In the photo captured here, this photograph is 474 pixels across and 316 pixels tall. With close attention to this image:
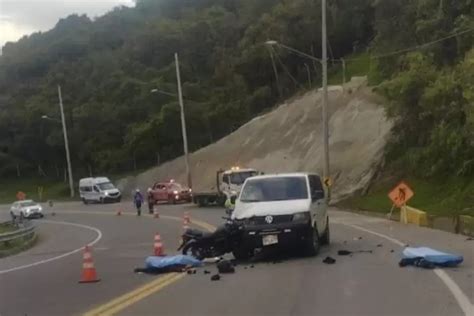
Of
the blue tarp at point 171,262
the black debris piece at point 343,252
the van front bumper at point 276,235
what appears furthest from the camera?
the black debris piece at point 343,252

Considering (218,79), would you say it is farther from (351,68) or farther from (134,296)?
(134,296)

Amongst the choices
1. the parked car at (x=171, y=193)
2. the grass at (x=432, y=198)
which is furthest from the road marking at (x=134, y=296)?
the parked car at (x=171, y=193)

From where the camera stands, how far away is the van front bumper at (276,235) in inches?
704

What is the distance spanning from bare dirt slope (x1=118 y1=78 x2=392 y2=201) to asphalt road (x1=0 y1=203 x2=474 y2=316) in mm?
28882

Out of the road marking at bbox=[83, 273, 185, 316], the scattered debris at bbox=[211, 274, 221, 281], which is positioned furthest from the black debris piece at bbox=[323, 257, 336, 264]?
the road marking at bbox=[83, 273, 185, 316]

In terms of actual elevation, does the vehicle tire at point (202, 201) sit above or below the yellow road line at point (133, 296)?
below

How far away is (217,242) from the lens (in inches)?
721

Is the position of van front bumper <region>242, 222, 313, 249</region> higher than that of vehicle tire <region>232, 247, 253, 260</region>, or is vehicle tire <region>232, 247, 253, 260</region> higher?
van front bumper <region>242, 222, 313, 249</region>

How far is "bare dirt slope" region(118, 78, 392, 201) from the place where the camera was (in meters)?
53.6

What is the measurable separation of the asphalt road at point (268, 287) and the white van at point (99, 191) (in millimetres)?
46290

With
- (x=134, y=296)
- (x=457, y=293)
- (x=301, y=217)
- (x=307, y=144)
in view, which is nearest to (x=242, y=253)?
(x=301, y=217)

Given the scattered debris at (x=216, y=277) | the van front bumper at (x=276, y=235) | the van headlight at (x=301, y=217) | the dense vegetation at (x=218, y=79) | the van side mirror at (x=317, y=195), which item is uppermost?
the dense vegetation at (x=218, y=79)

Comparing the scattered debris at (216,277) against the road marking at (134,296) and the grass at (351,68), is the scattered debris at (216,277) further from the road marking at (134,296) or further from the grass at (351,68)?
the grass at (351,68)

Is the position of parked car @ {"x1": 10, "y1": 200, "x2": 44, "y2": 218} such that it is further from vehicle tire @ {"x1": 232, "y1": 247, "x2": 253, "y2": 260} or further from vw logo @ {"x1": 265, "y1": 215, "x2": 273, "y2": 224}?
vw logo @ {"x1": 265, "y1": 215, "x2": 273, "y2": 224}
